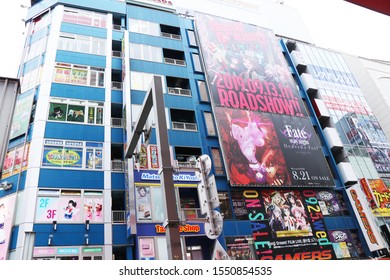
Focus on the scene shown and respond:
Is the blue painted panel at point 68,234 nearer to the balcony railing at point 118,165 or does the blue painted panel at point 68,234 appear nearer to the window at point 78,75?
the balcony railing at point 118,165

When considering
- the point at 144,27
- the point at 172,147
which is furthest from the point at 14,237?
the point at 144,27

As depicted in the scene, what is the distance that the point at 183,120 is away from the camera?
94.2 feet

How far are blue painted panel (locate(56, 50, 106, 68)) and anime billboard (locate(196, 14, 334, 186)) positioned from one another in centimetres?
996

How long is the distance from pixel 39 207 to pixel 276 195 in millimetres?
17739

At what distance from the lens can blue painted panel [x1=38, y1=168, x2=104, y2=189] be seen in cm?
2036

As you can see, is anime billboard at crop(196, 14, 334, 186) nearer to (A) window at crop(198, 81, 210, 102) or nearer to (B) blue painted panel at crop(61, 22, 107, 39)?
(A) window at crop(198, 81, 210, 102)

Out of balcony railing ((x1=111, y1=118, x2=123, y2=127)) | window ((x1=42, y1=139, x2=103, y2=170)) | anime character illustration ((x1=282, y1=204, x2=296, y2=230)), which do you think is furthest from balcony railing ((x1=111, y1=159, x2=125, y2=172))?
anime character illustration ((x1=282, y1=204, x2=296, y2=230))

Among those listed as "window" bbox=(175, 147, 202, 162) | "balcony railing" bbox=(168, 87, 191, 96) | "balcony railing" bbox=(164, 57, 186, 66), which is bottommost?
"window" bbox=(175, 147, 202, 162)

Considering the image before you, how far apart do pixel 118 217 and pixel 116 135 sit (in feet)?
20.9

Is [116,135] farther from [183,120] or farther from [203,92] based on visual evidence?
[203,92]

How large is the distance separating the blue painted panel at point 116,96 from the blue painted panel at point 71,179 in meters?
6.91

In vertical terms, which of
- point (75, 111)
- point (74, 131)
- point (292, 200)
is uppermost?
point (75, 111)

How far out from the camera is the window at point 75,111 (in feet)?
76.3

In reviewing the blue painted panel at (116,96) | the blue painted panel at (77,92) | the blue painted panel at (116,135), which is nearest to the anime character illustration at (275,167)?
the blue painted panel at (116,135)
